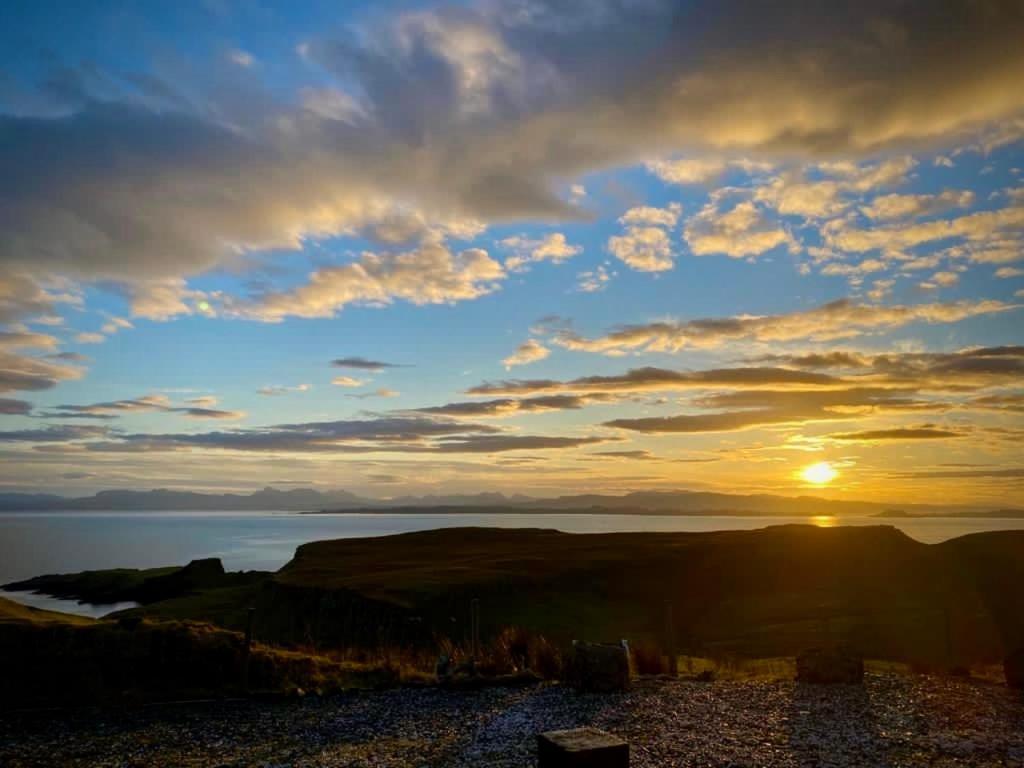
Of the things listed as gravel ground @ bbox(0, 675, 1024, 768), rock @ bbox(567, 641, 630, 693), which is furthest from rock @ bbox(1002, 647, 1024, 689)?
rock @ bbox(567, 641, 630, 693)

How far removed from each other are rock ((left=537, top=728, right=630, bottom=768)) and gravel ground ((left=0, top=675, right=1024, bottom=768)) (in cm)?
459

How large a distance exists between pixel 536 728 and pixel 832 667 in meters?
10.9

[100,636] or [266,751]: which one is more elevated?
[100,636]

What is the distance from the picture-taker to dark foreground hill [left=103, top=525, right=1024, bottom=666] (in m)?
52.0

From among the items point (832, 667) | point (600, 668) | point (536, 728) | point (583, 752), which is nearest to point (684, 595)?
point (832, 667)

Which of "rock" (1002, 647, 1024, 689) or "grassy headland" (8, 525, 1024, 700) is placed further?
"grassy headland" (8, 525, 1024, 700)

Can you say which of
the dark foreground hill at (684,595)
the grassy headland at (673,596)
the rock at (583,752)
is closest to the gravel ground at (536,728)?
the rock at (583,752)

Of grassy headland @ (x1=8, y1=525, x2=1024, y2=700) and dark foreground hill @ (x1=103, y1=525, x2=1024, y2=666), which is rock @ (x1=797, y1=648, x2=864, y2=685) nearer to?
grassy headland @ (x1=8, y1=525, x2=1024, y2=700)

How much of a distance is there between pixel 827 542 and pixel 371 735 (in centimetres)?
8260

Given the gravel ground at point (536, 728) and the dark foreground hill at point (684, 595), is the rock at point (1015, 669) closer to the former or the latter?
the gravel ground at point (536, 728)

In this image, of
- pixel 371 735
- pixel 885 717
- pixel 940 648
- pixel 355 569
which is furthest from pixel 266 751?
pixel 355 569

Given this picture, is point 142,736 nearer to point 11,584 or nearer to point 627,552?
point 627,552

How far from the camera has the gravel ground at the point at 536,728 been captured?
597 inches

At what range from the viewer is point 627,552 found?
83.3 metres
